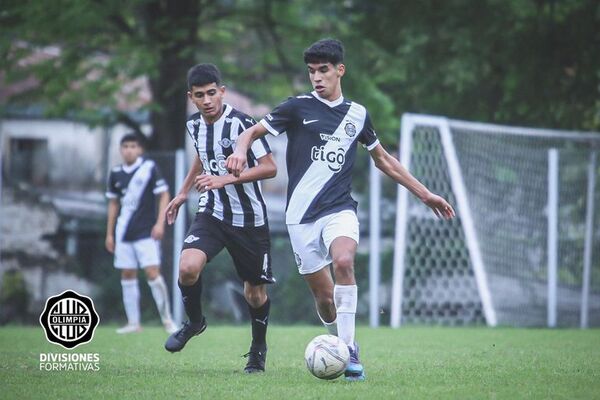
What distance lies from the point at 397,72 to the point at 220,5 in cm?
367

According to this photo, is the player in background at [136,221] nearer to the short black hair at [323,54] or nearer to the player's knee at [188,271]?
the player's knee at [188,271]

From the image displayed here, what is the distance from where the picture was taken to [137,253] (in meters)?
13.0

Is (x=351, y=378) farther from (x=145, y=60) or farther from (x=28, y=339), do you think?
(x=145, y=60)

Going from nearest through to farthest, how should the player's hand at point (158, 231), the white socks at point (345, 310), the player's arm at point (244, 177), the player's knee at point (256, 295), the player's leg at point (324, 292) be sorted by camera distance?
the white socks at point (345, 310) < the player's arm at point (244, 177) < the player's leg at point (324, 292) < the player's knee at point (256, 295) < the player's hand at point (158, 231)

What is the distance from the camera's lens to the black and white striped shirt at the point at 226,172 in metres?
7.82

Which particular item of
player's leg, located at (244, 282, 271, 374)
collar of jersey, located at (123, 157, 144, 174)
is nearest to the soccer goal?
collar of jersey, located at (123, 157, 144, 174)

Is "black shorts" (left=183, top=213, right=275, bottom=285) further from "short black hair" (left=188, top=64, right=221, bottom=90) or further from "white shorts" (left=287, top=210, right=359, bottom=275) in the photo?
"short black hair" (left=188, top=64, right=221, bottom=90)

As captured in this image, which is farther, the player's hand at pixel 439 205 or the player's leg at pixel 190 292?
the player's leg at pixel 190 292

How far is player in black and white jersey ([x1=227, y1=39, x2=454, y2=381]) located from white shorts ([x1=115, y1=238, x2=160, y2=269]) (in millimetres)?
5696

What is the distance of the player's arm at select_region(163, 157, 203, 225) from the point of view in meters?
7.82

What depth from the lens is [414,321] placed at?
1582 cm

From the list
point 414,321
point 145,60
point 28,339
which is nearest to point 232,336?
point 28,339

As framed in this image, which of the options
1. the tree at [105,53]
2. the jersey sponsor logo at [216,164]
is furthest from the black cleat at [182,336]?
the tree at [105,53]

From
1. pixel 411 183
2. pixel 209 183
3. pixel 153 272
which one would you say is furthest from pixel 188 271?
pixel 153 272
